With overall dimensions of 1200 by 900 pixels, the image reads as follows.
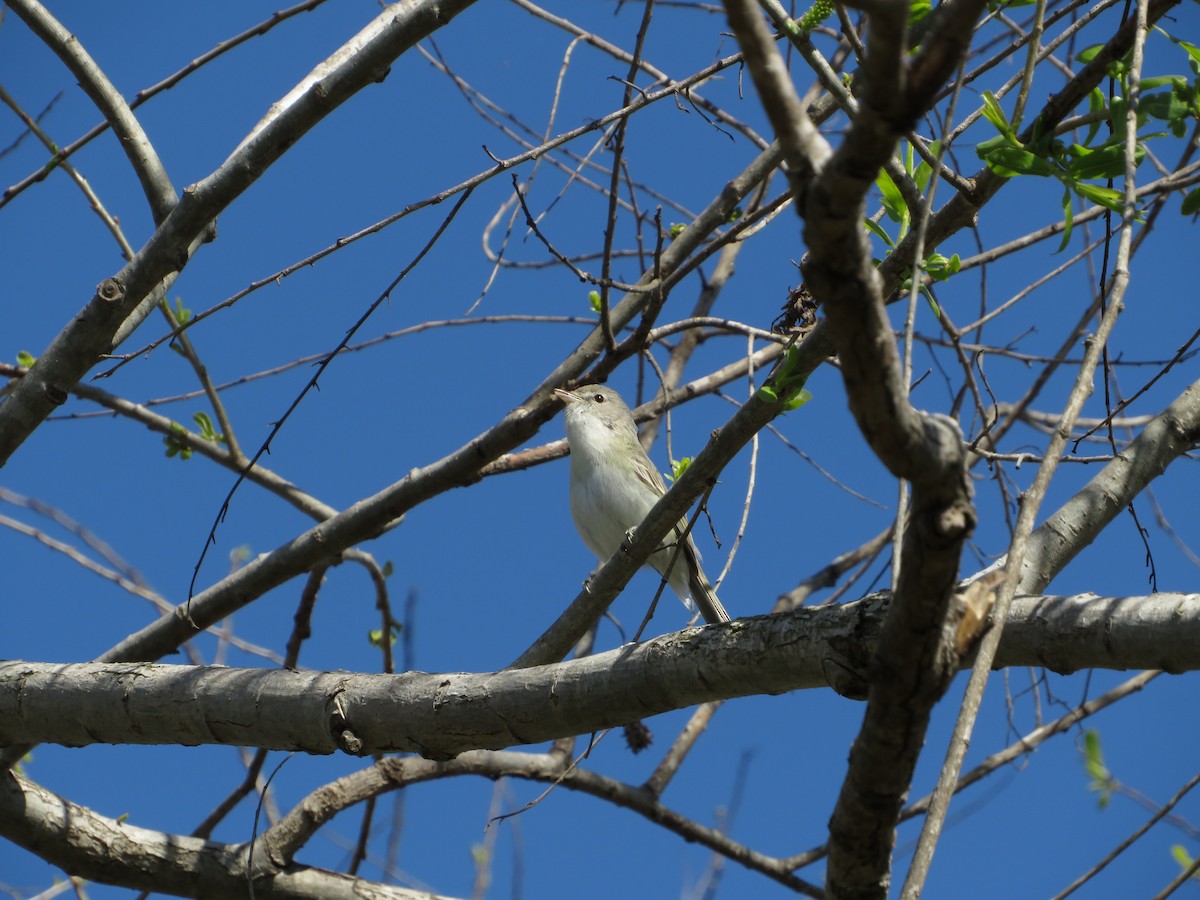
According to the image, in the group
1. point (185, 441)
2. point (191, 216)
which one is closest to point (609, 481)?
point (185, 441)

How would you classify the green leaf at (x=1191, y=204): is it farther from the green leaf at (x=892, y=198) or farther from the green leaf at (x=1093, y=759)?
the green leaf at (x=1093, y=759)

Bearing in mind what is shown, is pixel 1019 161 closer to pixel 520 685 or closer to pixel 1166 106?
pixel 1166 106

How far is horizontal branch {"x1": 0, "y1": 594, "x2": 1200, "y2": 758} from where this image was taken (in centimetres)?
206

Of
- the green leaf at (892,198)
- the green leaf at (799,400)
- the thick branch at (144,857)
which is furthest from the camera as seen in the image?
the thick branch at (144,857)

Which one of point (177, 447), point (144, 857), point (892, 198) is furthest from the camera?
point (177, 447)

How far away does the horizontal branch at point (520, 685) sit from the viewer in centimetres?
206

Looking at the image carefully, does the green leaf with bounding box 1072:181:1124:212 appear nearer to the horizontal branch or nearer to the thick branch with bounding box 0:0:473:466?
the horizontal branch

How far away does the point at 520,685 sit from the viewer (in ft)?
8.82

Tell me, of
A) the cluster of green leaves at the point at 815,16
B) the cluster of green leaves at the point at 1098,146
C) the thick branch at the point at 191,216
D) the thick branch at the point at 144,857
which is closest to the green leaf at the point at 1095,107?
the cluster of green leaves at the point at 1098,146

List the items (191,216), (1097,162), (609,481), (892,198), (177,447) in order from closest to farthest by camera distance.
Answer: (1097,162) → (892,198) → (191,216) → (177,447) → (609,481)

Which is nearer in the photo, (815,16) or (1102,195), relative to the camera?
(1102,195)

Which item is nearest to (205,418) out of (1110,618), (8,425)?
(8,425)

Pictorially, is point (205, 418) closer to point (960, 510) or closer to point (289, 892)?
point (289, 892)

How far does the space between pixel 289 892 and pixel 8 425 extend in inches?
75.8
